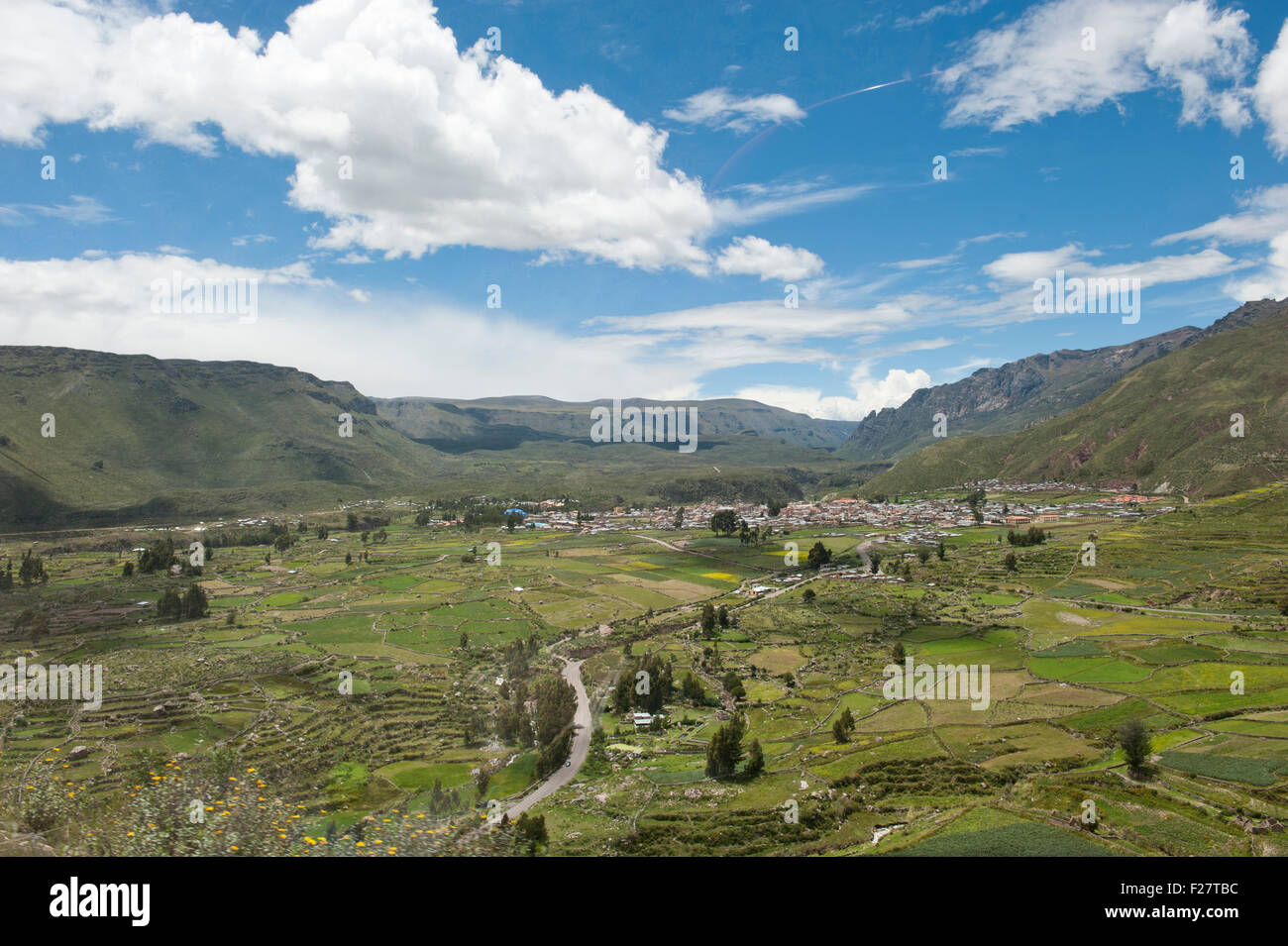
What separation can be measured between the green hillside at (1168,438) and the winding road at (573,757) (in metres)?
110

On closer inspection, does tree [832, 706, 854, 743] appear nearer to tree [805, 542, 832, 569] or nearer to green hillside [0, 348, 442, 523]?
tree [805, 542, 832, 569]

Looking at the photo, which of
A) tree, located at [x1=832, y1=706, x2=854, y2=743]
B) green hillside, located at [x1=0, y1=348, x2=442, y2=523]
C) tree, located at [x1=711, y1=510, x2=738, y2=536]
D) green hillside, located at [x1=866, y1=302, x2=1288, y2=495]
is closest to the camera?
tree, located at [x1=832, y1=706, x2=854, y2=743]

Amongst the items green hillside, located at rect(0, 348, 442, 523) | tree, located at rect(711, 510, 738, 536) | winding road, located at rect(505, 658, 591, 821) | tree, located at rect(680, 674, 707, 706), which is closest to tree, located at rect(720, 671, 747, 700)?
tree, located at rect(680, 674, 707, 706)

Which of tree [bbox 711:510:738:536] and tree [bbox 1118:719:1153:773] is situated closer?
tree [bbox 1118:719:1153:773]

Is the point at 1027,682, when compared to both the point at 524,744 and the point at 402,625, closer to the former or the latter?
the point at 524,744

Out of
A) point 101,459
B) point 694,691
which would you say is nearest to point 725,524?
point 694,691

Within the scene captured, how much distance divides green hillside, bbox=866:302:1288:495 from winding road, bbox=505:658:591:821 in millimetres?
109700

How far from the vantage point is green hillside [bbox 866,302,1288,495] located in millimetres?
107688

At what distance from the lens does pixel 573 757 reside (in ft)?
111

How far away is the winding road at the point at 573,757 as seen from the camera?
93.6ft

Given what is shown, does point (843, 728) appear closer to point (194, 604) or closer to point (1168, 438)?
point (194, 604)

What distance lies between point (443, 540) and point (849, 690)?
9109 centimetres

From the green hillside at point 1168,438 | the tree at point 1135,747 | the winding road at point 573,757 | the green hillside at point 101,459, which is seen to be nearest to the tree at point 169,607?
the winding road at point 573,757

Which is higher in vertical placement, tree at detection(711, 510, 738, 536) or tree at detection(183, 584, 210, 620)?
tree at detection(711, 510, 738, 536)
